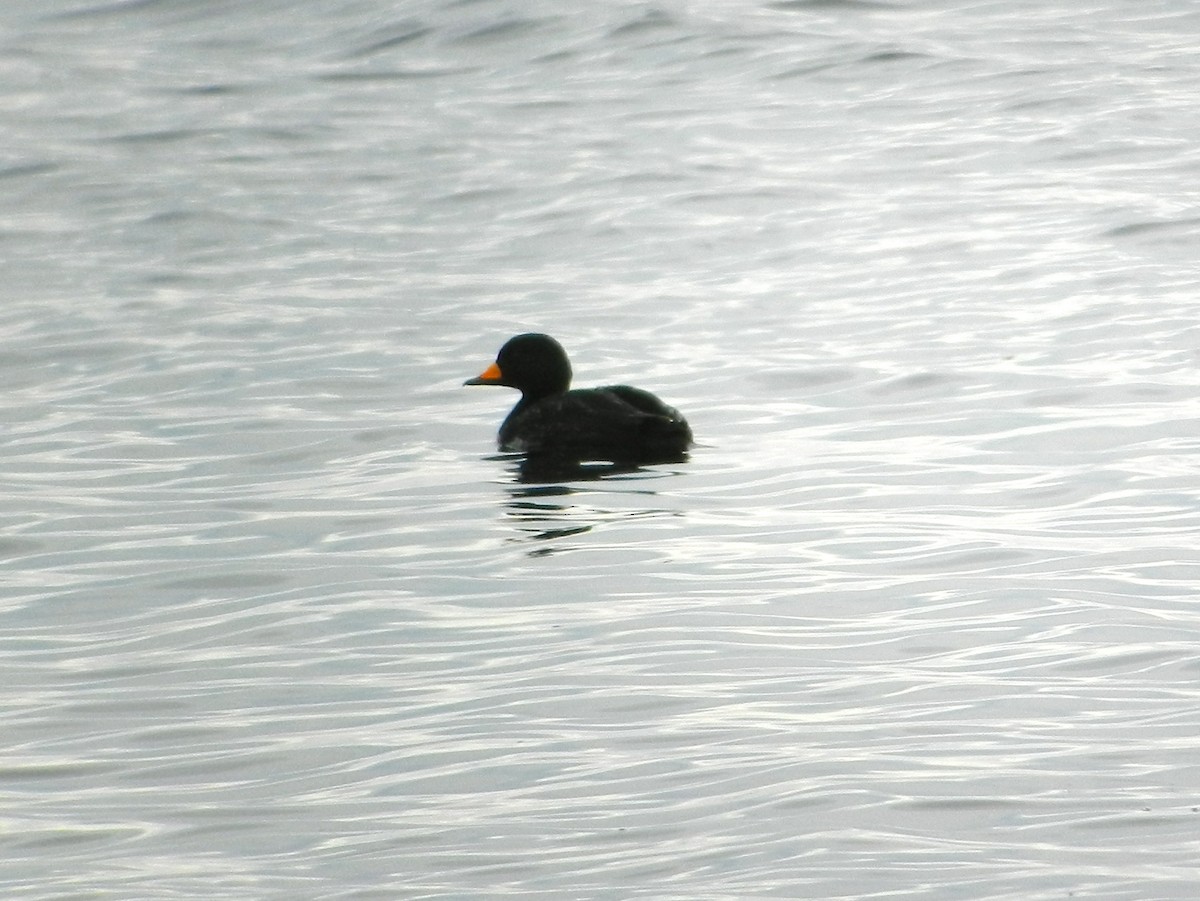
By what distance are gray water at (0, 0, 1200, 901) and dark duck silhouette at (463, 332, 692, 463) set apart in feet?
0.73

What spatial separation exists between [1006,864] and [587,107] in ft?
69.8

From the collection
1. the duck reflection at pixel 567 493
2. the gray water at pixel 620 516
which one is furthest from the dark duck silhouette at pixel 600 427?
the gray water at pixel 620 516

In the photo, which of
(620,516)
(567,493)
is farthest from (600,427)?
(620,516)

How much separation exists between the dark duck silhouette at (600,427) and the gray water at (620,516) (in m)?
0.22

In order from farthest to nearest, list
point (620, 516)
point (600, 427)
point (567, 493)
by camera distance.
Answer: point (600, 427)
point (567, 493)
point (620, 516)

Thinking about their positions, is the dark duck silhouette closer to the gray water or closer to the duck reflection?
the duck reflection

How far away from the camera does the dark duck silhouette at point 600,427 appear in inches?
432

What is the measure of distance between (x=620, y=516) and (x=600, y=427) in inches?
64.4

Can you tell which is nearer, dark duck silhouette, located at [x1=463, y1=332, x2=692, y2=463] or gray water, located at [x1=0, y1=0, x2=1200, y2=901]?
gray water, located at [x1=0, y1=0, x2=1200, y2=901]

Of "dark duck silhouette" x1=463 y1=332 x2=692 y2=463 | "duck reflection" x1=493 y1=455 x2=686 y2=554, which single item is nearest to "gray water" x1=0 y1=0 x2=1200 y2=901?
"duck reflection" x1=493 y1=455 x2=686 y2=554

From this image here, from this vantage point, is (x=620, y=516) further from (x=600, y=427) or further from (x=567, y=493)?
(x=600, y=427)

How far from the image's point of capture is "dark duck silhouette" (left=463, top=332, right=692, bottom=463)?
1097 centimetres

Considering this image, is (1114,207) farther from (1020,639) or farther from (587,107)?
(1020,639)

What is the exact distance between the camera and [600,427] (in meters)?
11.2
